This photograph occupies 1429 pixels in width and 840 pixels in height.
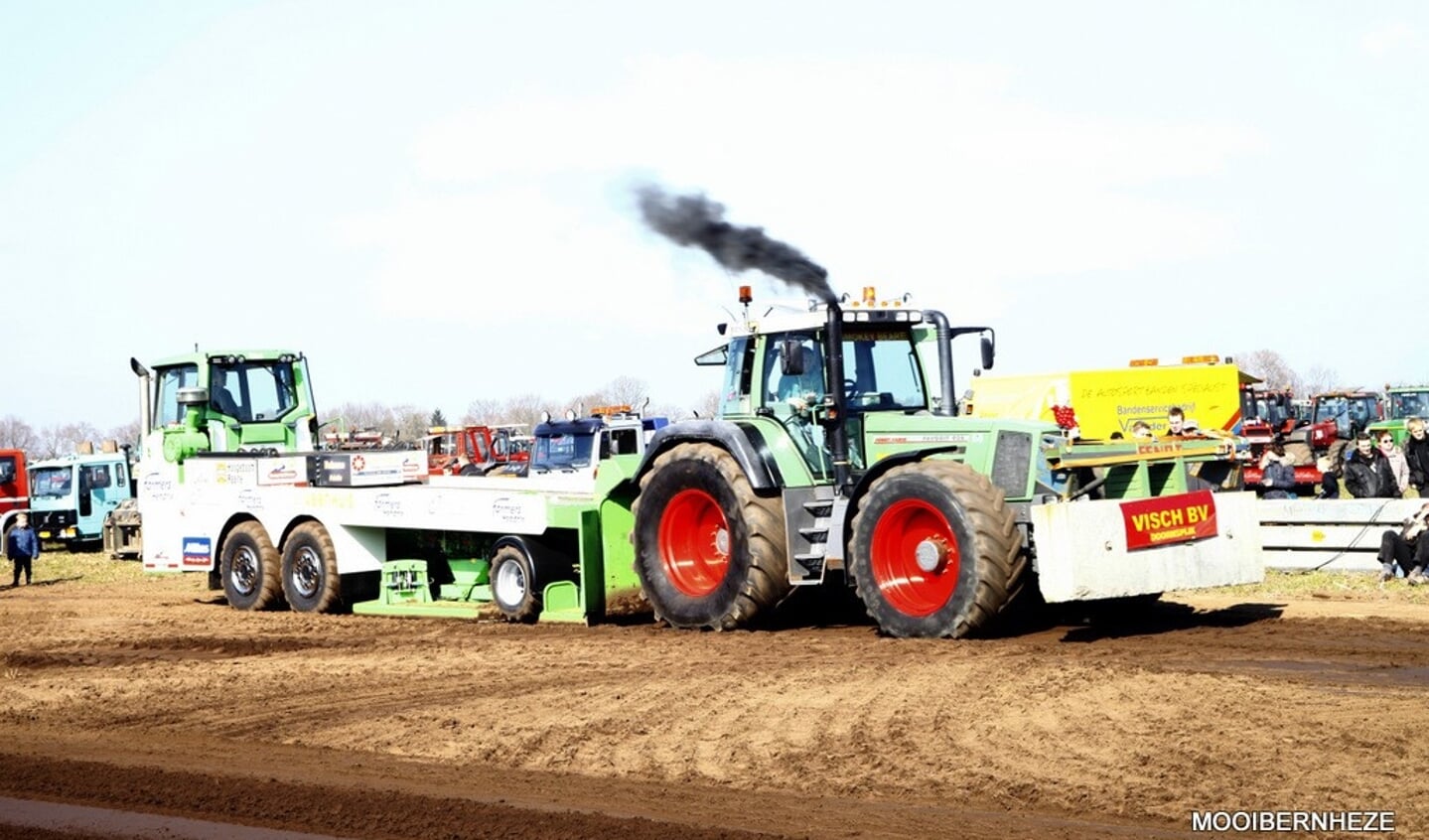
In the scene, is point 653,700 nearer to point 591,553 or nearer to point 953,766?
point 953,766

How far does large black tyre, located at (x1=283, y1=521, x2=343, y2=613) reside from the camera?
55.0 feet

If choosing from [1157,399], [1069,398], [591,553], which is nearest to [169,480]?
[591,553]

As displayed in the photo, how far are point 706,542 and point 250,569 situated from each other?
6.11 m

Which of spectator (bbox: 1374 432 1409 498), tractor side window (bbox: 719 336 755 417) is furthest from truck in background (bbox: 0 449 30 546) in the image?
spectator (bbox: 1374 432 1409 498)

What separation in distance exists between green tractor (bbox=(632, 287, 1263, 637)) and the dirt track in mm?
458

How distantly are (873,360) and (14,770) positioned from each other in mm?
7180

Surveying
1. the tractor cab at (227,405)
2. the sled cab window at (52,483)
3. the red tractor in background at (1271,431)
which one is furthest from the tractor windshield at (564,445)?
the red tractor in background at (1271,431)

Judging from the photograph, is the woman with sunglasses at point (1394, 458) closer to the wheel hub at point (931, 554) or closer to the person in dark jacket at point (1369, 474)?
the person in dark jacket at point (1369, 474)

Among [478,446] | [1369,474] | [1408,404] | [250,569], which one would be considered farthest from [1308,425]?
[250,569]

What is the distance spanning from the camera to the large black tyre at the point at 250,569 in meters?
17.4

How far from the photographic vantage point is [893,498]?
12.2 meters

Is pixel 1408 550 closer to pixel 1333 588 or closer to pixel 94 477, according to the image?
pixel 1333 588

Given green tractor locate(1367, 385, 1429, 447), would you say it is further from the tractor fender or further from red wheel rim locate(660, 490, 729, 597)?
the tractor fender

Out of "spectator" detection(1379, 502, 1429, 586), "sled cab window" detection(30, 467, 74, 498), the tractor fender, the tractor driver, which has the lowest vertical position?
"spectator" detection(1379, 502, 1429, 586)
